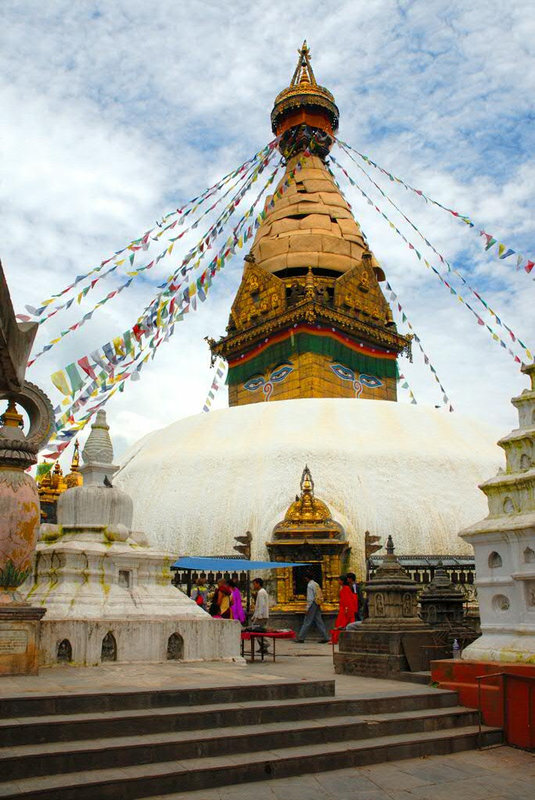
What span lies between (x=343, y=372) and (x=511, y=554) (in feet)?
75.6

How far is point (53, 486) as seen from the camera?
1905 cm

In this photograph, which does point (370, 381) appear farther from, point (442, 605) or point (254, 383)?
point (442, 605)

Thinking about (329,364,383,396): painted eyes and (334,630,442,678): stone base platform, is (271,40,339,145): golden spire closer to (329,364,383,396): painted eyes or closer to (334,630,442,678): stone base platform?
(329,364,383,396): painted eyes

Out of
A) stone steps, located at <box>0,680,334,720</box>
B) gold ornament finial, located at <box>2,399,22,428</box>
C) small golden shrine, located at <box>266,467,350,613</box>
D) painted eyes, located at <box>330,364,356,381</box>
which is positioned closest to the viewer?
stone steps, located at <box>0,680,334,720</box>

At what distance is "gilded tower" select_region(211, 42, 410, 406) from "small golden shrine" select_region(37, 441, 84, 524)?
11.1 m

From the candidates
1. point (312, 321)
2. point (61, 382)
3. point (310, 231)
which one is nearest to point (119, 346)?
point (61, 382)

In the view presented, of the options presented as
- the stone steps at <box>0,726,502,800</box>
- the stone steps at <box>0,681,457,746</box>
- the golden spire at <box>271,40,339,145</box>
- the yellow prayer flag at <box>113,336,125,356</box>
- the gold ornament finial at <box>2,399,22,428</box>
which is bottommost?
the stone steps at <box>0,726,502,800</box>

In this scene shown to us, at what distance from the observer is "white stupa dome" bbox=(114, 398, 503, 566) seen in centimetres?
1756

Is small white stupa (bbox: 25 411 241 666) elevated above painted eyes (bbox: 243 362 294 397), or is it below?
below

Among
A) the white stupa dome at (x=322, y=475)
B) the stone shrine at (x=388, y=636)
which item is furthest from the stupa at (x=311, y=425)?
the stone shrine at (x=388, y=636)

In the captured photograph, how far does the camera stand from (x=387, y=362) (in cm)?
3103

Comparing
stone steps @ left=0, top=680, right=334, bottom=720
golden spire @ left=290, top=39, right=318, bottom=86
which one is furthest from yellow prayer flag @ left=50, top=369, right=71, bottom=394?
golden spire @ left=290, top=39, right=318, bottom=86

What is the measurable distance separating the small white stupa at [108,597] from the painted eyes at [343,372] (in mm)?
20143

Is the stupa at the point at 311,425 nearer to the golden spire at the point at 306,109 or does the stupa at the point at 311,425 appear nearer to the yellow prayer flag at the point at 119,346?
the golden spire at the point at 306,109
